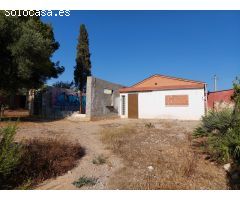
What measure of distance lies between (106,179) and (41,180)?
1609mm

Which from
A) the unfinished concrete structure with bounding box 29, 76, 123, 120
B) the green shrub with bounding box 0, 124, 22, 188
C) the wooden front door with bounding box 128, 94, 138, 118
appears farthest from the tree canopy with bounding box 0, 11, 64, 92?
the green shrub with bounding box 0, 124, 22, 188

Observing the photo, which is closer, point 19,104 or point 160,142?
point 160,142

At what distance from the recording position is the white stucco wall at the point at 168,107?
20.7m

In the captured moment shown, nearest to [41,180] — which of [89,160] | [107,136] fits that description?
[89,160]

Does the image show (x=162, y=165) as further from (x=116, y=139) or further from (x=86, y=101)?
(x=86, y=101)

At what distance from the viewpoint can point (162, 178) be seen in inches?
252

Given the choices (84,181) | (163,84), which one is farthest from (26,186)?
(163,84)

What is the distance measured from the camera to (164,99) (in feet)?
72.4

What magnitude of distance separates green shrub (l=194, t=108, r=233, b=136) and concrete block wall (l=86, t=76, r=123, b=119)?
12.4 metres

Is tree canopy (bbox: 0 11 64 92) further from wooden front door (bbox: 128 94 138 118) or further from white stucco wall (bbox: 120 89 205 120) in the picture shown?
white stucco wall (bbox: 120 89 205 120)

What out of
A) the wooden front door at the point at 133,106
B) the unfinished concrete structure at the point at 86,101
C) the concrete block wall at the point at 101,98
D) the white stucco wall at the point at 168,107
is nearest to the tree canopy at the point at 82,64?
the unfinished concrete structure at the point at 86,101
